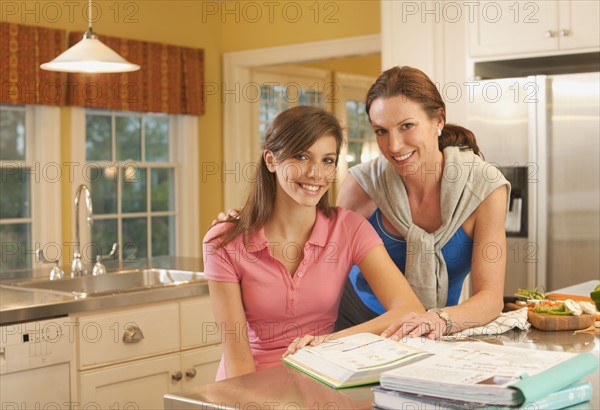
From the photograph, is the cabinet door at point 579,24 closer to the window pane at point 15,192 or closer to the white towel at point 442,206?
the white towel at point 442,206

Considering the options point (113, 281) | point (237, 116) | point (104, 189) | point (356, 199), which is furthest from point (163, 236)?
point (356, 199)

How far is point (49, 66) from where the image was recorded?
3562 mm

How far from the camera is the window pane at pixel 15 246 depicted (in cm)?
482

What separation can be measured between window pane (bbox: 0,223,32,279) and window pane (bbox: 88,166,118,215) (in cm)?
48

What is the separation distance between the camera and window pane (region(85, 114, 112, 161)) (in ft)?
16.9

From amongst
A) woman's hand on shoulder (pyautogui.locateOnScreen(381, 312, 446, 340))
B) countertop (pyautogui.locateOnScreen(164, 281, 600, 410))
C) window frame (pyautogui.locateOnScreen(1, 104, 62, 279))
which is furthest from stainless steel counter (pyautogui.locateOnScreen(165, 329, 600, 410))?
window frame (pyautogui.locateOnScreen(1, 104, 62, 279))

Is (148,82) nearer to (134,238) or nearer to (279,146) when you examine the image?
(134,238)

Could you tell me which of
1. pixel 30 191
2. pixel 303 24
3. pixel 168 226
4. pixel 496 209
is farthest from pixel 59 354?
pixel 303 24

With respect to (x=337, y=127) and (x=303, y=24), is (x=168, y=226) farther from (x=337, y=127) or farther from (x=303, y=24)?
(x=337, y=127)

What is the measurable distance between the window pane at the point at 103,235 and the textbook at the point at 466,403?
4087 millimetres

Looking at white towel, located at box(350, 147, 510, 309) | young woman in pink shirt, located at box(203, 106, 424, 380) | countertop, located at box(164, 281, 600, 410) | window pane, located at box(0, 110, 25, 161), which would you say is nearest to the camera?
countertop, located at box(164, 281, 600, 410)

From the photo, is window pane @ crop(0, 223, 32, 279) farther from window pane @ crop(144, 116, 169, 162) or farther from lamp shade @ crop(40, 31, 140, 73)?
lamp shade @ crop(40, 31, 140, 73)

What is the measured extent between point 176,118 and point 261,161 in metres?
3.65

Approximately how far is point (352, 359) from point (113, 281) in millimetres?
2642
